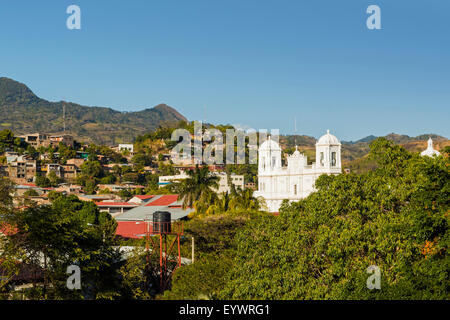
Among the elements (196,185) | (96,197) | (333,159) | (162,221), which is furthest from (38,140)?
(162,221)

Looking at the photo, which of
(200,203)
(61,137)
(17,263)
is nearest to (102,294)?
(17,263)

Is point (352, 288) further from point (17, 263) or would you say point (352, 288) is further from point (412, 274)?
point (17, 263)

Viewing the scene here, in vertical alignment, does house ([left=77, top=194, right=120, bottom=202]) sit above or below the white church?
below

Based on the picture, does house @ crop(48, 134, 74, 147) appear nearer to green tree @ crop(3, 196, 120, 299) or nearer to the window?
the window

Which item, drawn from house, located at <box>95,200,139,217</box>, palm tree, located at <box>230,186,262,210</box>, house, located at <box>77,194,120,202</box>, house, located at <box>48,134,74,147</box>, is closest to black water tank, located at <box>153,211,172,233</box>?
palm tree, located at <box>230,186,262,210</box>

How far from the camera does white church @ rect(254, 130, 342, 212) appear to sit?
55.5 meters

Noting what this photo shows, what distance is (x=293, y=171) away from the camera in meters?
60.3

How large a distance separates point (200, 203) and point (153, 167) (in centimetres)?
11764

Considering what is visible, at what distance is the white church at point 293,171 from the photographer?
55.5 meters

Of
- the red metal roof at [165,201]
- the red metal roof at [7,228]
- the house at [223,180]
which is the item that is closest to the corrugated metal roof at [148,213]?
the red metal roof at [165,201]

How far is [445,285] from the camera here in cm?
1902

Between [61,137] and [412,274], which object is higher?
[61,137]

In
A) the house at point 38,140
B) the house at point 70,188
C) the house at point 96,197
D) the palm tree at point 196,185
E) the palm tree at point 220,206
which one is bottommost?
the house at point 96,197

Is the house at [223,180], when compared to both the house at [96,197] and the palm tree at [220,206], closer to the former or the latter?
the house at [96,197]
